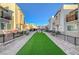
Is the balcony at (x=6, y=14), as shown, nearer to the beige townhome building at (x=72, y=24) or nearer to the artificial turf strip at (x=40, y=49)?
the artificial turf strip at (x=40, y=49)

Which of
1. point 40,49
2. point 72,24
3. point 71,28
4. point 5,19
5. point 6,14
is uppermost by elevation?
point 6,14

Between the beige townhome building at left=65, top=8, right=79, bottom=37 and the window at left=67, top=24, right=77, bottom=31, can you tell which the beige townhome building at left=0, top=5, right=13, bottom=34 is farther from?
the window at left=67, top=24, right=77, bottom=31

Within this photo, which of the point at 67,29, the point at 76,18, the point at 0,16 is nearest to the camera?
the point at 0,16

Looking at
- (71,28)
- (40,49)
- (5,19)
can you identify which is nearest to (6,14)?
(5,19)

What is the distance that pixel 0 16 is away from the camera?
36.5 feet

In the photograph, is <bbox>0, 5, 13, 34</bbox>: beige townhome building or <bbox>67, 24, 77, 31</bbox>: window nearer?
<bbox>0, 5, 13, 34</bbox>: beige townhome building

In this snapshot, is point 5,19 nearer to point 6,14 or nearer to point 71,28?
point 6,14

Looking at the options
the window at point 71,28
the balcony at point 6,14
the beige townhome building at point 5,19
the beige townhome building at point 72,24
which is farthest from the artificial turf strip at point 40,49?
the beige townhome building at point 72,24

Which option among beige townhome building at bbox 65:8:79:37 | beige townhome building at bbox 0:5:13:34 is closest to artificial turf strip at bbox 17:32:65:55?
beige townhome building at bbox 0:5:13:34

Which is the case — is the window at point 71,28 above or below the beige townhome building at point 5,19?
below
